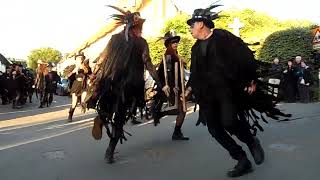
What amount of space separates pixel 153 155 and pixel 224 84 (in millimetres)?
2304

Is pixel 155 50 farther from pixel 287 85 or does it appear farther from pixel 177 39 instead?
pixel 177 39

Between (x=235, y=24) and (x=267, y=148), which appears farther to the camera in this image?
(x=235, y=24)

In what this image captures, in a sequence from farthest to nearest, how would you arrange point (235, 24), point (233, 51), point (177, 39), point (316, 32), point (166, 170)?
point (235, 24), point (316, 32), point (177, 39), point (166, 170), point (233, 51)

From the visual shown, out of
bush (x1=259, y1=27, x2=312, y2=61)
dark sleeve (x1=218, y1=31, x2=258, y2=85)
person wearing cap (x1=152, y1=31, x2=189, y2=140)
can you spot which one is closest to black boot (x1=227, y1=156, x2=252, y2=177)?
dark sleeve (x1=218, y1=31, x2=258, y2=85)

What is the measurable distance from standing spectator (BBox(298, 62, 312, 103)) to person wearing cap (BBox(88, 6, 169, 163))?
11.3m

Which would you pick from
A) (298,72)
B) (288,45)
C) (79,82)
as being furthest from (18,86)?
(298,72)

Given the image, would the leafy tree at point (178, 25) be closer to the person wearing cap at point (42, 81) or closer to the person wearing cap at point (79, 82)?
the person wearing cap at point (42, 81)

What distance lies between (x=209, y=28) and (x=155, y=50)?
18548mm

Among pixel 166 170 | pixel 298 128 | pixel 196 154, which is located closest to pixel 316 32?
pixel 298 128

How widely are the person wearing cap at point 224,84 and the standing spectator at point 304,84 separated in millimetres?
12065

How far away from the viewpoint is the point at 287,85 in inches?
720

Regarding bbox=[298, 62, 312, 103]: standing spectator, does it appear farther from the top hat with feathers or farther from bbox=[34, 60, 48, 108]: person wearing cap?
the top hat with feathers

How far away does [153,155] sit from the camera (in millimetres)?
8109

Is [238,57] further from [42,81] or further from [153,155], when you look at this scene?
[42,81]
